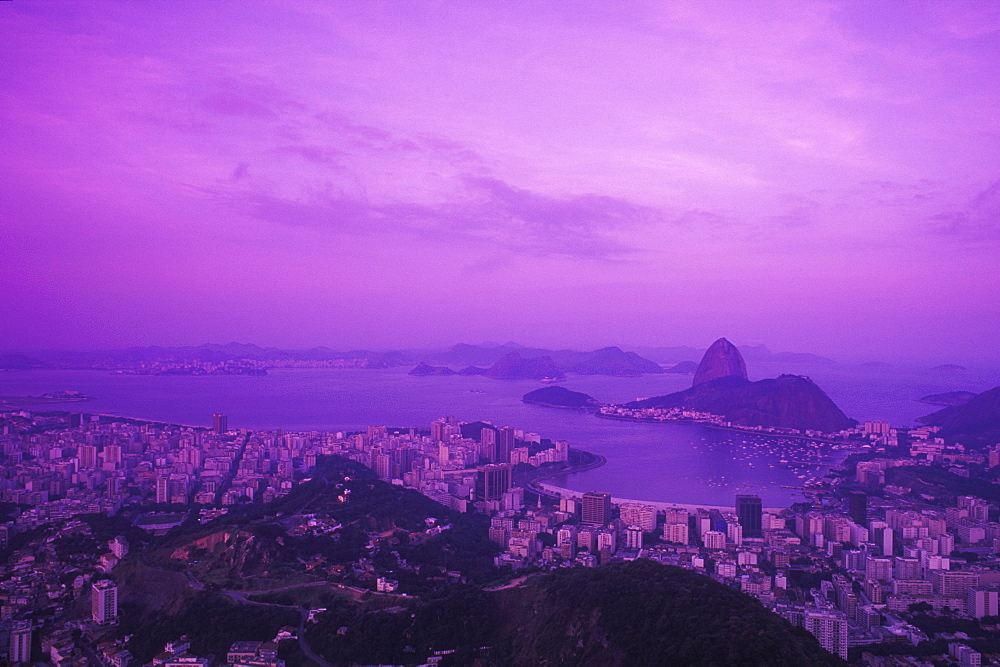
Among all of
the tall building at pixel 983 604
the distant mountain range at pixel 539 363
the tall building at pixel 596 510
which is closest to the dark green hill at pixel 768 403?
the tall building at pixel 596 510

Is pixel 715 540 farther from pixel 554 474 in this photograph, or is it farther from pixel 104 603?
Answer: pixel 104 603

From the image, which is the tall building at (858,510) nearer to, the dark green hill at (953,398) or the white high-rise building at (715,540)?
the white high-rise building at (715,540)

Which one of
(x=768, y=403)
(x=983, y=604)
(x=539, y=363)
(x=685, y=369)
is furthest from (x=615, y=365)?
(x=983, y=604)

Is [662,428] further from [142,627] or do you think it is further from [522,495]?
[142,627]

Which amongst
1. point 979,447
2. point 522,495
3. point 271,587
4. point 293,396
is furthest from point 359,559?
point 293,396

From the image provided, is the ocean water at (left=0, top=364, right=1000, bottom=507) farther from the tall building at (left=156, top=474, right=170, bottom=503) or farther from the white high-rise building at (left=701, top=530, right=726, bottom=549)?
the tall building at (left=156, top=474, right=170, bottom=503)

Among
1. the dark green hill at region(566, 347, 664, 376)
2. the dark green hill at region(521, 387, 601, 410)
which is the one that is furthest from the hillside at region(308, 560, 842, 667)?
the dark green hill at region(566, 347, 664, 376)
